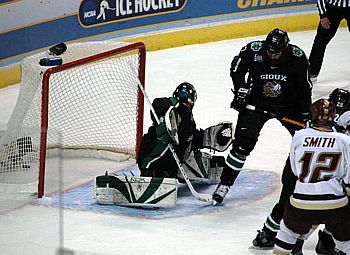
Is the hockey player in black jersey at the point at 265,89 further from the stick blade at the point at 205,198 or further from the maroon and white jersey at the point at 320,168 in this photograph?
the maroon and white jersey at the point at 320,168

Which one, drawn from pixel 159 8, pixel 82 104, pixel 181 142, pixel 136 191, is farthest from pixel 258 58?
pixel 159 8

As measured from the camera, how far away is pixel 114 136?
22.5 ft

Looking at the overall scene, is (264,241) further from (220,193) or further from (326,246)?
(220,193)

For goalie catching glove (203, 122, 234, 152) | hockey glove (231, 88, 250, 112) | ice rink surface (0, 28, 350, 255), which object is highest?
hockey glove (231, 88, 250, 112)

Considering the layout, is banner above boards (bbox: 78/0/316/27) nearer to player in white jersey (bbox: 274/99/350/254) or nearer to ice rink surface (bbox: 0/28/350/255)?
ice rink surface (bbox: 0/28/350/255)

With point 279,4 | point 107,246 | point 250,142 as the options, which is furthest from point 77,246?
point 279,4

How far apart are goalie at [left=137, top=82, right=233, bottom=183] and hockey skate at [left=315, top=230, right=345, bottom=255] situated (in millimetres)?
1161

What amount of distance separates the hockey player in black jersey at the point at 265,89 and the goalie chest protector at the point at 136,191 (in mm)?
351

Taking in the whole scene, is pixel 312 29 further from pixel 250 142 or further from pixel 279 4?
pixel 250 142

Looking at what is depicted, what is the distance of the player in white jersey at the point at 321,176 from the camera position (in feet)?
14.7

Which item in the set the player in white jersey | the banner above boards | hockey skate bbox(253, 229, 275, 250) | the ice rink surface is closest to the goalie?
the ice rink surface

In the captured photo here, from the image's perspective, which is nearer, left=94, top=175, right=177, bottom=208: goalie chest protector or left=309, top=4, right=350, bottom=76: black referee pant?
left=94, top=175, right=177, bottom=208: goalie chest protector

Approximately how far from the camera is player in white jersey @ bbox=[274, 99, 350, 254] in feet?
14.7

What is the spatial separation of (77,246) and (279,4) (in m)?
5.36
